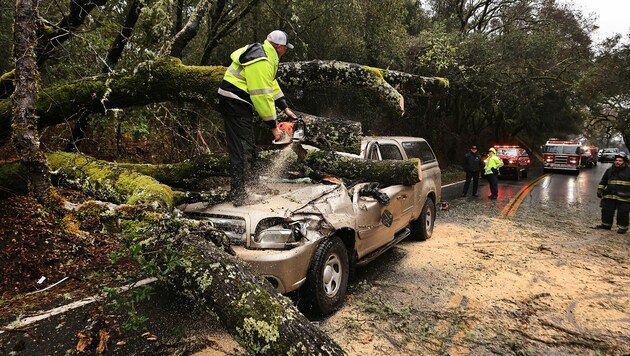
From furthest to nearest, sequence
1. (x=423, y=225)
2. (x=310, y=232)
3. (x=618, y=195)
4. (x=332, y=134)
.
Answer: (x=618, y=195), (x=423, y=225), (x=332, y=134), (x=310, y=232)

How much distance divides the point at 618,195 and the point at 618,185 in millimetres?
251

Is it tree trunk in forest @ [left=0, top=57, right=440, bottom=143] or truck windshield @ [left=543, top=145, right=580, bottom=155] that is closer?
tree trunk in forest @ [left=0, top=57, right=440, bottom=143]

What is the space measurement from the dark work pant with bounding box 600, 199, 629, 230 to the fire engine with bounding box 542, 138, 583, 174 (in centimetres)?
1893

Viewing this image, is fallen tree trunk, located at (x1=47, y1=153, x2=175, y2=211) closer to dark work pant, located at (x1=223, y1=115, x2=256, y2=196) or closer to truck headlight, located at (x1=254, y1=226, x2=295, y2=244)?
dark work pant, located at (x1=223, y1=115, x2=256, y2=196)

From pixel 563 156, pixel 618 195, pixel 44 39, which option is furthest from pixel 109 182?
pixel 563 156

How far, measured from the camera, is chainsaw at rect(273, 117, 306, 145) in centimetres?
441

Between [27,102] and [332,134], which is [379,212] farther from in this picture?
[27,102]

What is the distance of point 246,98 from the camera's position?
415cm

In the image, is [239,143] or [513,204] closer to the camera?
[239,143]

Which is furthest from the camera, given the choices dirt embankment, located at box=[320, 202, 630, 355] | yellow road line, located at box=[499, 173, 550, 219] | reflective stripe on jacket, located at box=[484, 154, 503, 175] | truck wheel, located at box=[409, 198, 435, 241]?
reflective stripe on jacket, located at box=[484, 154, 503, 175]

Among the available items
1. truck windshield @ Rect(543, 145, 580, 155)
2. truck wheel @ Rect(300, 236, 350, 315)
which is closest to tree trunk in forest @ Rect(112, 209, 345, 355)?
truck wheel @ Rect(300, 236, 350, 315)

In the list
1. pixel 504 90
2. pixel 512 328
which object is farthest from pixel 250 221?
pixel 504 90

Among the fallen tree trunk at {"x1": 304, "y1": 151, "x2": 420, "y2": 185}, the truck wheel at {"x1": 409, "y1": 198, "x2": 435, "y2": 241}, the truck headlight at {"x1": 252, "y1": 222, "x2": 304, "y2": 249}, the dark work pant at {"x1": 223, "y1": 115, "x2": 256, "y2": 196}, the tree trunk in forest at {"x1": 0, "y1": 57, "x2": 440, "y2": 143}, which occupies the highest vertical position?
the tree trunk in forest at {"x1": 0, "y1": 57, "x2": 440, "y2": 143}

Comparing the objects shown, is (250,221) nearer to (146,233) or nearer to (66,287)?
(146,233)
